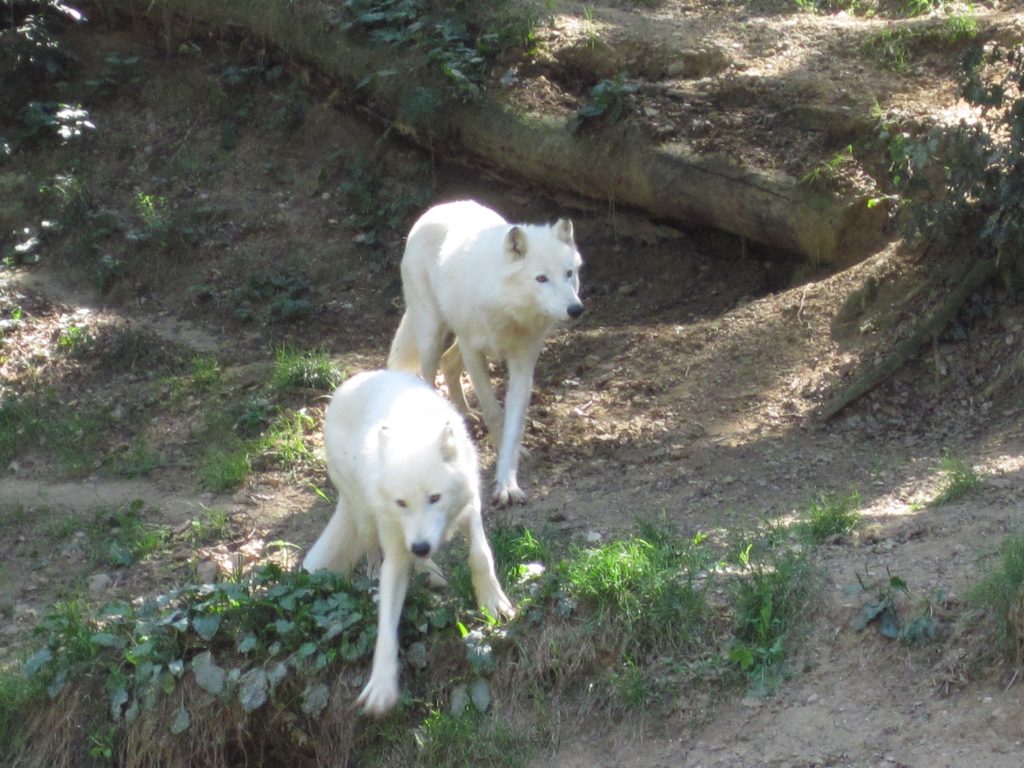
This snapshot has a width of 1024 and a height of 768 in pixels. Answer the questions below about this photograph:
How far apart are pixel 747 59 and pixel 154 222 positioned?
535 centimetres

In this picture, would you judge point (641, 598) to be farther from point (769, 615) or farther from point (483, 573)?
point (483, 573)

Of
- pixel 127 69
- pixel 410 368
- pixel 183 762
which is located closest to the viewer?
pixel 183 762

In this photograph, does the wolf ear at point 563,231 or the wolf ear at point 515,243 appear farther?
the wolf ear at point 563,231

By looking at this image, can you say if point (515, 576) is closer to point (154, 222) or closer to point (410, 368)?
point (410, 368)

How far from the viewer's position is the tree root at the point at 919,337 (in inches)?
305

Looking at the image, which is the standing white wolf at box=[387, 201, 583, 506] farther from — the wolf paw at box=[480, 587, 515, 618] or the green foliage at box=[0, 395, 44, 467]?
the green foliage at box=[0, 395, 44, 467]

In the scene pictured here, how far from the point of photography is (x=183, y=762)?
5.80 meters

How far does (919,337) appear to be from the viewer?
782cm

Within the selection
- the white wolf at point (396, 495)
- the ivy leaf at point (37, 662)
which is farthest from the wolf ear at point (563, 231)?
the ivy leaf at point (37, 662)

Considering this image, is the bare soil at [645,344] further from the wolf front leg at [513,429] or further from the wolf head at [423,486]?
the wolf head at [423,486]

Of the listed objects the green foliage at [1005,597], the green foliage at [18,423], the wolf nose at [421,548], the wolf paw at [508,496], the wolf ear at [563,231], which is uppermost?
the wolf ear at [563,231]

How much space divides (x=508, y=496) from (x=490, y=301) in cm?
121

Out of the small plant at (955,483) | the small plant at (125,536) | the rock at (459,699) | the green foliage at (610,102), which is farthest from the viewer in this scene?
the green foliage at (610,102)

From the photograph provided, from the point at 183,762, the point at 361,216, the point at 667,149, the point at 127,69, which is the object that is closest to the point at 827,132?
the point at 667,149
